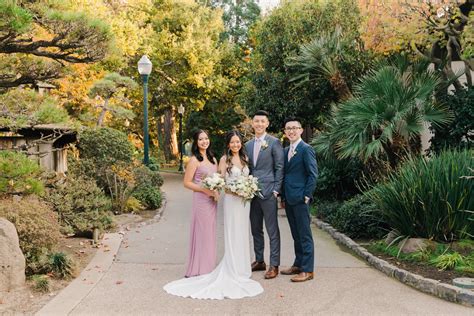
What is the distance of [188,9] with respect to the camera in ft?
87.7

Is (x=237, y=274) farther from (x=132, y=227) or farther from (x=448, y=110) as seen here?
(x=448, y=110)

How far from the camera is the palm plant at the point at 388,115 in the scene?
1030cm

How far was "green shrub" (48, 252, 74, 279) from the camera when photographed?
7067 mm

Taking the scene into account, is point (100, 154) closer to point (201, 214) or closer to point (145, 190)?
point (145, 190)

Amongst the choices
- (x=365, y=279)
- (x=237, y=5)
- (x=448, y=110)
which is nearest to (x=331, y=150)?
(x=448, y=110)

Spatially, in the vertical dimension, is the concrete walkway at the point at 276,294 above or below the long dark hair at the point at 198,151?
below

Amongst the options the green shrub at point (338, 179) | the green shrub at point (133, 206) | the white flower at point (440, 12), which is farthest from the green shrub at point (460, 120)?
the green shrub at point (133, 206)

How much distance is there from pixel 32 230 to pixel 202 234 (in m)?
2.45

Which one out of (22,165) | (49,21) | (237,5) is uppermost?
(237,5)

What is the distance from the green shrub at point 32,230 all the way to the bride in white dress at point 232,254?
208cm

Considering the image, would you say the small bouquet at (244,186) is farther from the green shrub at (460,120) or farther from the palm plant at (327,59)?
the palm plant at (327,59)

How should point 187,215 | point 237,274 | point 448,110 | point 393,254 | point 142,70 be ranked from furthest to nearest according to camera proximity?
point 142,70 → point 187,215 → point 448,110 → point 393,254 → point 237,274

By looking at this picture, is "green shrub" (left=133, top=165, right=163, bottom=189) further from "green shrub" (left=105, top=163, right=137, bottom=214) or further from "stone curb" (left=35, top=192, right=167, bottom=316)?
"stone curb" (left=35, top=192, right=167, bottom=316)

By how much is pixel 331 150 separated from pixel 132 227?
5000 millimetres
